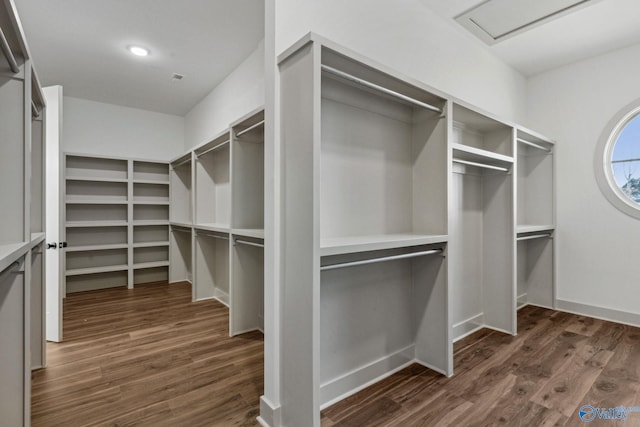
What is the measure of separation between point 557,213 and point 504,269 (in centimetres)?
125

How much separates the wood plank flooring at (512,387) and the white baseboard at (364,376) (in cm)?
4

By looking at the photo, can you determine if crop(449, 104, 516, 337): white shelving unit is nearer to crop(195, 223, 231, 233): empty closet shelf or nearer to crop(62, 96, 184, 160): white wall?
crop(195, 223, 231, 233): empty closet shelf

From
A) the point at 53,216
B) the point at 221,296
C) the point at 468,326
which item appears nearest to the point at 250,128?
the point at 53,216

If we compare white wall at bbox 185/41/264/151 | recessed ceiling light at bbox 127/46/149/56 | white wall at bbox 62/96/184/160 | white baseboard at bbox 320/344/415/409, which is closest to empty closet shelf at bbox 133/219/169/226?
white wall at bbox 62/96/184/160

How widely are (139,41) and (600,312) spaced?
208 inches

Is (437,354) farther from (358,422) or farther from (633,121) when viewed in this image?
(633,121)

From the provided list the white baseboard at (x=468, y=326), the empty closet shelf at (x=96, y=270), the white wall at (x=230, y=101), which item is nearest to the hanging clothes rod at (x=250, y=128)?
the white wall at (x=230, y=101)

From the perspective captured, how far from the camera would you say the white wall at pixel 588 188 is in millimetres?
2914

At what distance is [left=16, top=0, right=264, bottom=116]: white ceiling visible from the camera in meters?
2.50

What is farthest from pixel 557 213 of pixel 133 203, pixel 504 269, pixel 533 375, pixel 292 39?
pixel 133 203

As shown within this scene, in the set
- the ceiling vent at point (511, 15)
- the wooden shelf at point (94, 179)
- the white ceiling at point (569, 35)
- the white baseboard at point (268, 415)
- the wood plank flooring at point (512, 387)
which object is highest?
the white ceiling at point (569, 35)

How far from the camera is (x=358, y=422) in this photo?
157 centimetres

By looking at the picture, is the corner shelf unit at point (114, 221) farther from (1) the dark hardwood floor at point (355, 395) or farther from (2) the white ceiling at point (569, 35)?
(2) the white ceiling at point (569, 35)

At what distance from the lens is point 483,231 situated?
9.27ft
